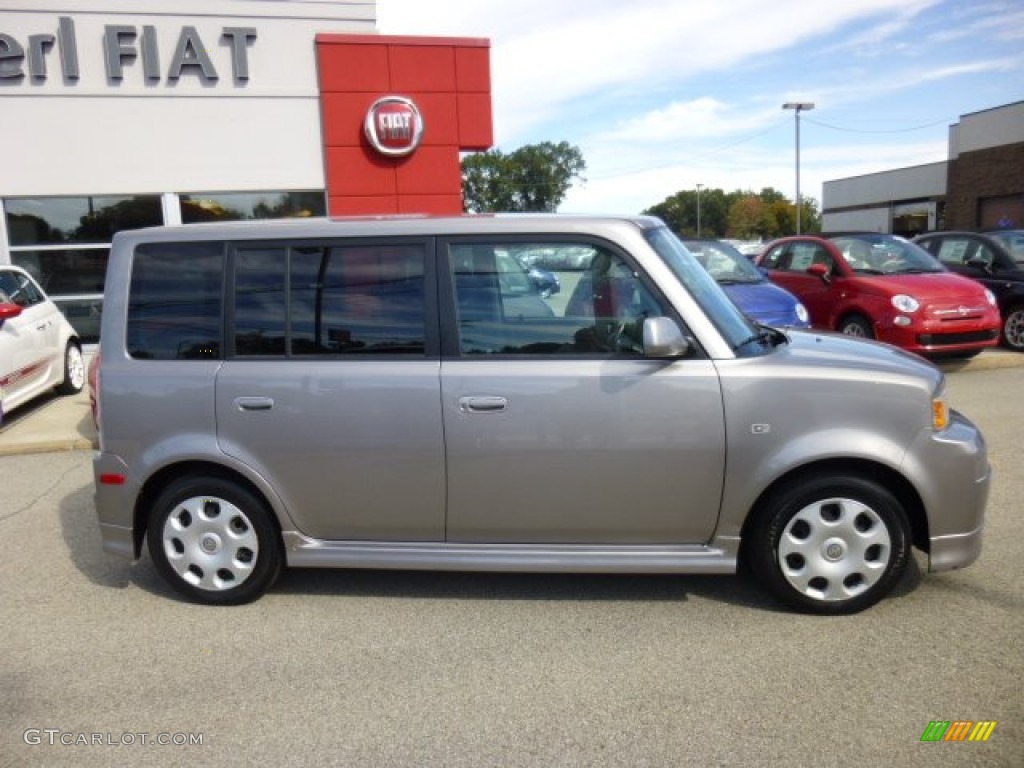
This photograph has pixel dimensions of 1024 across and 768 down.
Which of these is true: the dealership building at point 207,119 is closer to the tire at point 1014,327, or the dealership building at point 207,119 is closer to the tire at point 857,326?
the tire at point 857,326

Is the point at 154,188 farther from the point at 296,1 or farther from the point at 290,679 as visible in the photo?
the point at 290,679

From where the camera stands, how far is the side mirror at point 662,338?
3.44 m

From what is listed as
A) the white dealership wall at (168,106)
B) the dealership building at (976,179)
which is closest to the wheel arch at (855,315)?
the white dealership wall at (168,106)

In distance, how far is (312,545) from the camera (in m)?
3.94

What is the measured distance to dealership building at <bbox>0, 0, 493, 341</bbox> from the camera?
38.1 ft

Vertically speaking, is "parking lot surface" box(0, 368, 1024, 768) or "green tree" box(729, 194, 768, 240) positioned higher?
"green tree" box(729, 194, 768, 240)

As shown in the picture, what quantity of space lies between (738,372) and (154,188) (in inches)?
440

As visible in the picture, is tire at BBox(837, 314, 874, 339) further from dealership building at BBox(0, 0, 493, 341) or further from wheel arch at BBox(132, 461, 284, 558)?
wheel arch at BBox(132, 461, 284, 558)

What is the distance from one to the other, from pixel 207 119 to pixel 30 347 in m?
5.17

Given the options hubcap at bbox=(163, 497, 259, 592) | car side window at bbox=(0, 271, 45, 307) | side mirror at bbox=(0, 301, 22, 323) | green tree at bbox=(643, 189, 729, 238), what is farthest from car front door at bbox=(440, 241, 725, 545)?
green tree at bbox=(643, 189, 729, 238)

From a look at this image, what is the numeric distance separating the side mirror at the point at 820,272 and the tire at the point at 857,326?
22.5 inches

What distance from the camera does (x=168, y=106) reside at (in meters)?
12.0

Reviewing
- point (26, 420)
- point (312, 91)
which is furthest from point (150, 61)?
point (26, 420)

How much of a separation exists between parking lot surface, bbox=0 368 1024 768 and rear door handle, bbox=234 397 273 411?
1036mm
